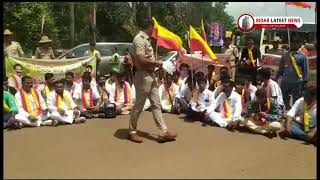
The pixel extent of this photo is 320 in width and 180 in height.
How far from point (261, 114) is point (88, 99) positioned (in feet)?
10.9

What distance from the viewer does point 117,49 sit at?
58.1 ft

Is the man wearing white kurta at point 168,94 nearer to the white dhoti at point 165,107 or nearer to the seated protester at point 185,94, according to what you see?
the white dhoti at point 165,107

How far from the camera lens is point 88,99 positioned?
916 centimetres

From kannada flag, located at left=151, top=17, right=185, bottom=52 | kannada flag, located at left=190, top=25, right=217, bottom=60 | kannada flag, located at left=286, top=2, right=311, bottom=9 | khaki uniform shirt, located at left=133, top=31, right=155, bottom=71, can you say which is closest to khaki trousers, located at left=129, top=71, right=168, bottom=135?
khaki uniform shirt, located at left=133, top=31, right=155, bottom=71

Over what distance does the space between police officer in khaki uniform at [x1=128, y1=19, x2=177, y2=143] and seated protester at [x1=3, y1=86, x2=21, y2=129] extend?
6.71ft

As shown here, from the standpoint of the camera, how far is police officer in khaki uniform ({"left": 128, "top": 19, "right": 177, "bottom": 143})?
6.80 meters

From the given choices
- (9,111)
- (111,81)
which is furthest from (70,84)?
(9,111)

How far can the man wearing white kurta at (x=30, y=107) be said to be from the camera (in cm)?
793

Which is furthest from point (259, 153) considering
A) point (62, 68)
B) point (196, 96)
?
point (62, 68)

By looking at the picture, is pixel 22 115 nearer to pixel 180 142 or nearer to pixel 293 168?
pixel 180 142

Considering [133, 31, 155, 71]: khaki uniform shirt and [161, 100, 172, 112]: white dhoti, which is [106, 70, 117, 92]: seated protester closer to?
[161, 100, 172, 112]: white dhoti

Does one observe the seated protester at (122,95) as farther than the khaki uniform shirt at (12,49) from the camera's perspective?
No

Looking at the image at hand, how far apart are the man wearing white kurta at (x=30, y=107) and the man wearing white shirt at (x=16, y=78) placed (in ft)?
2.63

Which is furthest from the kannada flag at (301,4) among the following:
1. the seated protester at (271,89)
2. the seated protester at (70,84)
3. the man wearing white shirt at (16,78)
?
the man wearing white shirt at (16,78)
